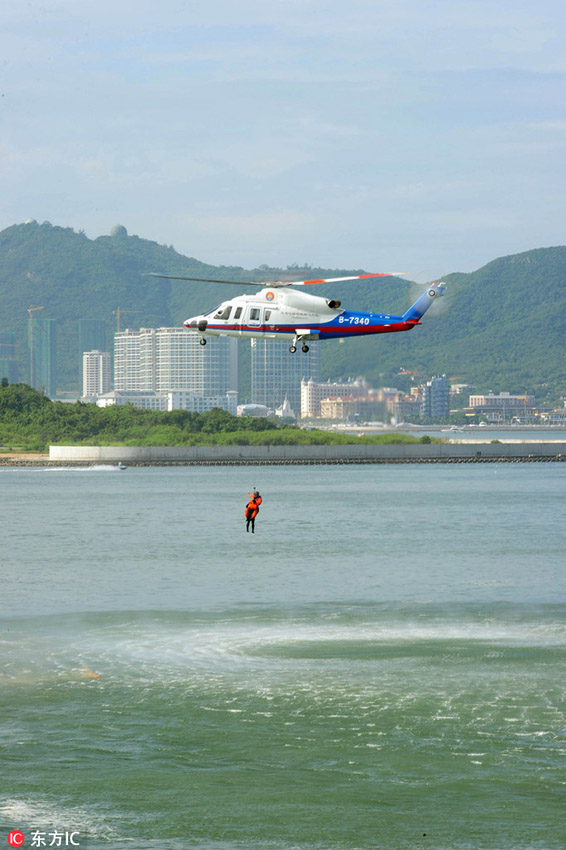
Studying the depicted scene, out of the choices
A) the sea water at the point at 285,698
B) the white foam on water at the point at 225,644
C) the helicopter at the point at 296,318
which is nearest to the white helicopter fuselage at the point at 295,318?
the helicopter at the point at 296,318

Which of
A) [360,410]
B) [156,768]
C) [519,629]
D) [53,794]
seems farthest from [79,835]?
[519,629]

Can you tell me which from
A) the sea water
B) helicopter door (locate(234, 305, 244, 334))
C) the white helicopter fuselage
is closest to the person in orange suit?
the sea water

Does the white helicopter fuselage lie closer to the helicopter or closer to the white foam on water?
the helicopter

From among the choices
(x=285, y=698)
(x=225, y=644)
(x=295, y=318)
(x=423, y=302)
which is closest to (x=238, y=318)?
(x=295, y=318)

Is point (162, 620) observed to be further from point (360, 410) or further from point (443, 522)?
point (443, 522)

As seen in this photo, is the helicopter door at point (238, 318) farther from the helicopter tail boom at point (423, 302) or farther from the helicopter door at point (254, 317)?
the helicopter tail boom at point (423, 302)

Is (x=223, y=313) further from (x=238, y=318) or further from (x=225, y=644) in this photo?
(x=225, y=644)
